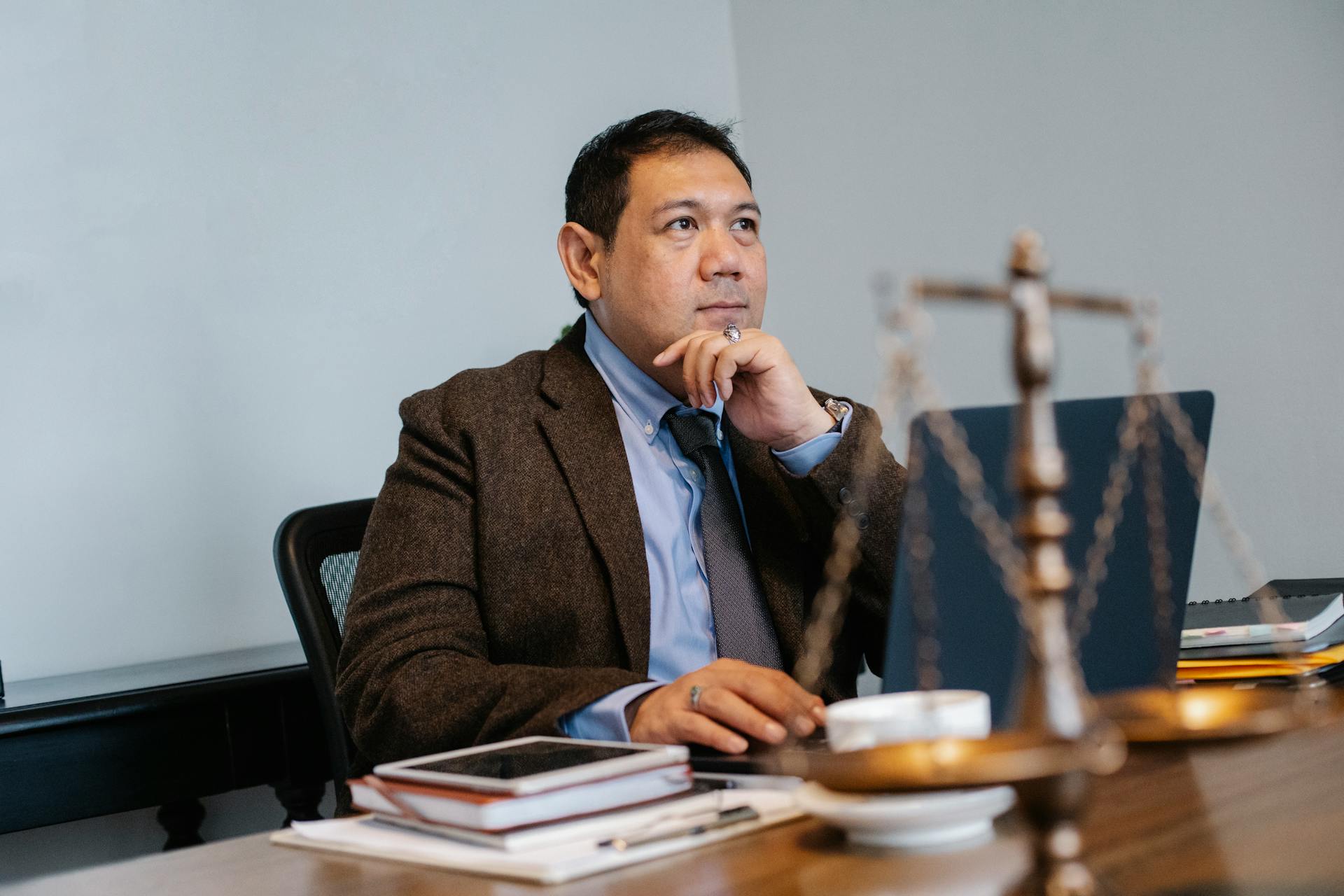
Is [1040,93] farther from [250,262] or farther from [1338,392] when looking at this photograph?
[250,262]

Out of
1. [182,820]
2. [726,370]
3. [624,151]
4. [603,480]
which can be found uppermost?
[624,151]

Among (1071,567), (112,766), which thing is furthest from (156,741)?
(1071,567)

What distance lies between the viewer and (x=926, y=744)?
0.46 m

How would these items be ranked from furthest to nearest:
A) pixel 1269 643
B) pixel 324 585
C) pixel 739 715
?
pixel 324 585, pixel 1269 643, pixel 739 715

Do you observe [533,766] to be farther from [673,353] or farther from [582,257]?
[582,257]

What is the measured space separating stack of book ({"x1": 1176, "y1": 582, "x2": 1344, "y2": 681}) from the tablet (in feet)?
1.95

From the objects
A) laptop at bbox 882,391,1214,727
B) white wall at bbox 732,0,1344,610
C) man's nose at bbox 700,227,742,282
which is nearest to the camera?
laptop at bbox 882,391,1214,727

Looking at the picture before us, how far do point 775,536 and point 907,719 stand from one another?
0.87 m

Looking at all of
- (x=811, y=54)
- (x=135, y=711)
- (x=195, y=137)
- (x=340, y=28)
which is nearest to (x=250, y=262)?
(x=195, y=137)

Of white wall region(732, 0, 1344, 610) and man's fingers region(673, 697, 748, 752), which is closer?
man's fingers region(673, 697, 748, 752)

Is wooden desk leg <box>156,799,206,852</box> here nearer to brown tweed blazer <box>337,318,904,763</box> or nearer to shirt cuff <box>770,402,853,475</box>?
brown tweed blazer <box>337,318,904,763</box>

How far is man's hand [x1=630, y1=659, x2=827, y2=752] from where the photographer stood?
1057 millimetres

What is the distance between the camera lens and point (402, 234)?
2756mm

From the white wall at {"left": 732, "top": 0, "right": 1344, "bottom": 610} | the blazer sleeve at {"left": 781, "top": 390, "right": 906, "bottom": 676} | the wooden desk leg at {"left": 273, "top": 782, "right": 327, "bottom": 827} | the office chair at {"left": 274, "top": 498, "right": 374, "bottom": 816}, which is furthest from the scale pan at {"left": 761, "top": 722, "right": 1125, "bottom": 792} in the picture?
the white wall at {"left": 732, "top": 0, "right": 1344, "bottom": 610}
